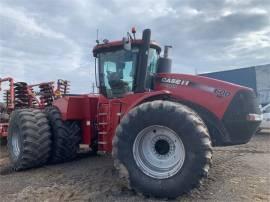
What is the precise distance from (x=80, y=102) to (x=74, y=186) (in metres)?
2.46

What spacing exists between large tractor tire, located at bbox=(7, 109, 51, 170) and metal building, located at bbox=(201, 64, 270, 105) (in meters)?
12.1

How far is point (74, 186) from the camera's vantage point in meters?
5.97

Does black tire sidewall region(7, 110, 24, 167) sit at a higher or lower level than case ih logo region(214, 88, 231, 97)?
lower

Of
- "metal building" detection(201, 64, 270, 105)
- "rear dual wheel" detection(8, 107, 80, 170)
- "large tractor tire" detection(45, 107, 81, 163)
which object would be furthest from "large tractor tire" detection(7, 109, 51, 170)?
"metal building" detection(201, 64, 270, 105)

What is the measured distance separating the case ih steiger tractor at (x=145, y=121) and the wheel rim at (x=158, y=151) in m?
0.02

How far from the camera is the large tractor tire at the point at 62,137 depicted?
7680mm

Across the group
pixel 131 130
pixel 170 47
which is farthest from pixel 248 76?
pixel 131 130

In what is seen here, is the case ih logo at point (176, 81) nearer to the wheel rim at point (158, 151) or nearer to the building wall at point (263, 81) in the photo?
the wheel rim at point (158, 151)

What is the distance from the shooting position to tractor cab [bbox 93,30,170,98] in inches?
263

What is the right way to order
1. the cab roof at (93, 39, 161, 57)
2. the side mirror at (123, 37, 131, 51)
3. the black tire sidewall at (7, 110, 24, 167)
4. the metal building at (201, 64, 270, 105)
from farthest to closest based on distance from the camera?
the metal building at (201, 64, 270, 105)
the black tire sidewall at (7, 110, 24, 167)
the cab roof at (93, 39, 161, 57)
the side mirror at (123, 37, 131, 51)

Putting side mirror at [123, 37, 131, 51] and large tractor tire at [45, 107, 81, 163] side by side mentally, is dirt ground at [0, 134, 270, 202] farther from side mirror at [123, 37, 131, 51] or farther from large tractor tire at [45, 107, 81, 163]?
side mirror at [123, 37, 131, 51]

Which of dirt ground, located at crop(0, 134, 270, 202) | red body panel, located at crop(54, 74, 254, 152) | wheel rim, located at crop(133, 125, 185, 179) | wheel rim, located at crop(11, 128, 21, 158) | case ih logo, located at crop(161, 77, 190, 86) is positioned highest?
case ih logo, located at crop(161, 77, 190, 86)

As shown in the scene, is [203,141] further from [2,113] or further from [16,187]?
[2,113]

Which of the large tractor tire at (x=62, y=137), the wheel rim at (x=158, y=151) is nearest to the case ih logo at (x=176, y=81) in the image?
the wheel rim at (x=158, y=151)
